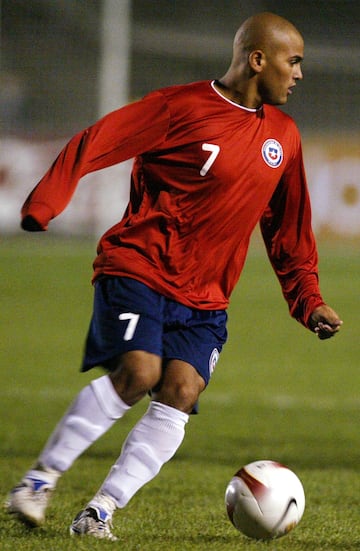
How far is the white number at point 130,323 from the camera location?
4238mm

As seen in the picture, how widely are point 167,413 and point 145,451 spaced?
0.53ft

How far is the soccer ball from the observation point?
437cm

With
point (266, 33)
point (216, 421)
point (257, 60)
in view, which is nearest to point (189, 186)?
point (257, 60)

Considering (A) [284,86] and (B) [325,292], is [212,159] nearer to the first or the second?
(A) [284,86]

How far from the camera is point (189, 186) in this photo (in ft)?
14.6

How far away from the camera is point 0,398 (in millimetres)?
9766

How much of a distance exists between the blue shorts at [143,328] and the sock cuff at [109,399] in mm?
88

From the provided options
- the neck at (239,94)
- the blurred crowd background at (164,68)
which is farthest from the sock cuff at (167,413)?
the blurred crowd background at (164,68)

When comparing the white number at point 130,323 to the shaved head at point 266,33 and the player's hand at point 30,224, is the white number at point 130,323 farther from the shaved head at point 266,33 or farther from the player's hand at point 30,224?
the shaved head at point 266,33

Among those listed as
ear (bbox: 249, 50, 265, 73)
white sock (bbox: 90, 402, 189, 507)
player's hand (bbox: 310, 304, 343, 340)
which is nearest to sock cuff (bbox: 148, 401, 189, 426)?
white sock (bbox: 90, 402, 189, 507)

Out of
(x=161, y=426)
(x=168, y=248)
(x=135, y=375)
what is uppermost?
(x=168, y=248)

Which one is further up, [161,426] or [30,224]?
[30,224]

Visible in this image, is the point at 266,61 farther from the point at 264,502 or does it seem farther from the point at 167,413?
the point at 264,502

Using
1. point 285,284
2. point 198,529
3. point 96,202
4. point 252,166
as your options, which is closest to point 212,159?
point 252,166
